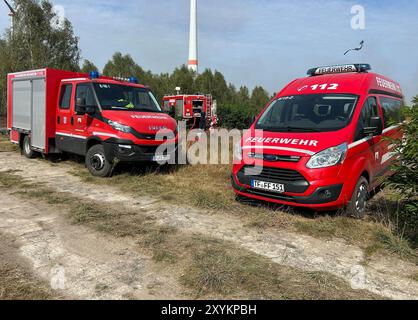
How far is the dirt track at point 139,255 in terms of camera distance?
133 inches

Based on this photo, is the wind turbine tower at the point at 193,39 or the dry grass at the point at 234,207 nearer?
the dry grass at the point at 234,207

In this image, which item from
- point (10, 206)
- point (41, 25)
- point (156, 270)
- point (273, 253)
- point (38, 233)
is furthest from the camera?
point (41, 25)

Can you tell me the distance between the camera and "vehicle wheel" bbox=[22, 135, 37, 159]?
10.6 metres

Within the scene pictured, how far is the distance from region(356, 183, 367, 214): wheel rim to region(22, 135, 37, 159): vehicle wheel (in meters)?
8.91

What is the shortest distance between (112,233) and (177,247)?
96 cm

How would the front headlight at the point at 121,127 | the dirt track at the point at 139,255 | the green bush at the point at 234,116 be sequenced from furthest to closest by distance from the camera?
the green bush at the point at 234,116 → the front headlight at the point at 121,127 → the dirt track at the point at 139,255

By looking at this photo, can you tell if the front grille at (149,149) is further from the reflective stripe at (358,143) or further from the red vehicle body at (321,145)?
the reflective stripe at (358,143)

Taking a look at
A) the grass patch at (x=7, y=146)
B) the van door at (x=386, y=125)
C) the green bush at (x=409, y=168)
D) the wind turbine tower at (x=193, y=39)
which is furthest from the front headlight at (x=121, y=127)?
the wind turbine tower at (x=193, y=39)

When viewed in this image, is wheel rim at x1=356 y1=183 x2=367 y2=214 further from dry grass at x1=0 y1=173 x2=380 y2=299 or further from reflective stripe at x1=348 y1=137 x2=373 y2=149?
dry grass at x1=0 y1=173 x2=380 y2=299

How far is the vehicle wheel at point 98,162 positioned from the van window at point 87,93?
96 cm

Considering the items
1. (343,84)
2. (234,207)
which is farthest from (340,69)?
(234,207)
